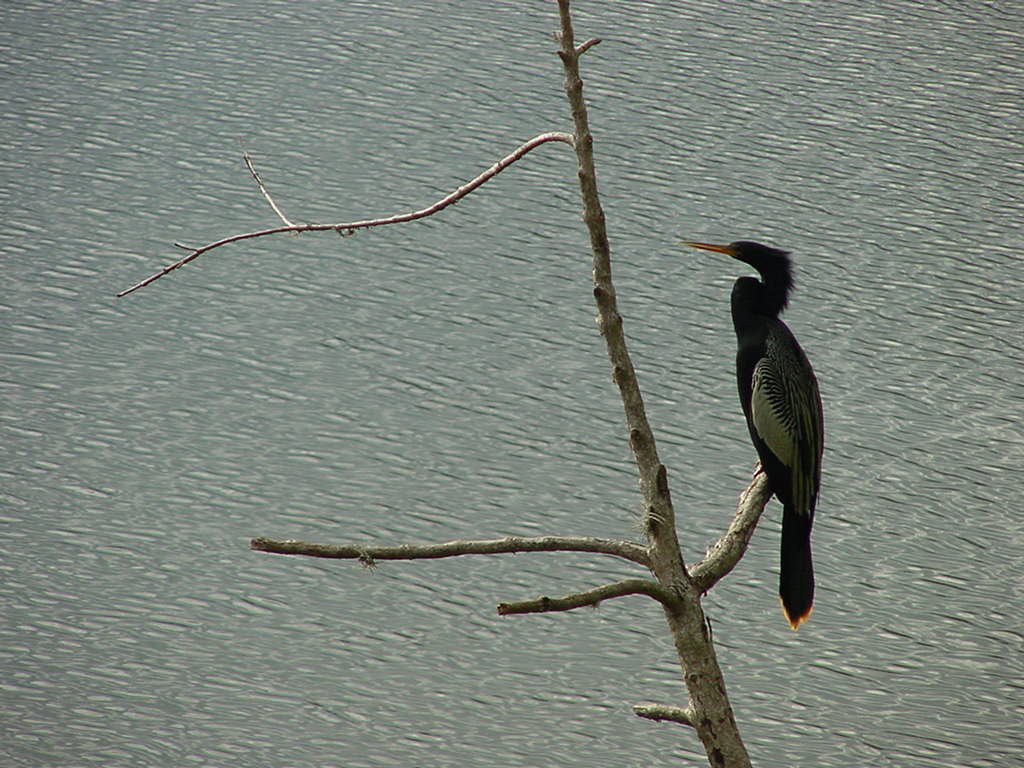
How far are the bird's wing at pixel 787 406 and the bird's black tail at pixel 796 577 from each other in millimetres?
273

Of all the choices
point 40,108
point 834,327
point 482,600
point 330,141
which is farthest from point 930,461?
point 40,108

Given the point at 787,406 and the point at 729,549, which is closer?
the point at 729,549

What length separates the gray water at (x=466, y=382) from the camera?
20.7ft

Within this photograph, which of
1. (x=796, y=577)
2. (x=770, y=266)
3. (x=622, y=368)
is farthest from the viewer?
(x=770, y=266)

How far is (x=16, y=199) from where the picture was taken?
10430 mm

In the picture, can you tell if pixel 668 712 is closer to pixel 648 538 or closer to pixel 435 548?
pixel 648 538

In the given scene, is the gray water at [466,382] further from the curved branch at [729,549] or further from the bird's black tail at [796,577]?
the curved branch at [729,549]

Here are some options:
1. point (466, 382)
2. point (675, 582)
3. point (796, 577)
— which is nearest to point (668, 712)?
point (675, 582)

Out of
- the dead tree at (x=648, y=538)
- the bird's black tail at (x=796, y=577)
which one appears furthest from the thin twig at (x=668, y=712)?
the bird's black tail at (x=796, y=577)

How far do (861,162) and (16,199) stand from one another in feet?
22.1

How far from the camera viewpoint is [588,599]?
96.9 inches

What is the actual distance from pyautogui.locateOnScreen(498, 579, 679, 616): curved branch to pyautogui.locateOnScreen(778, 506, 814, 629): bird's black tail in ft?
4.31

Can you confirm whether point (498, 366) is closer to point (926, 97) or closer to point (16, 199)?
point (16, 199)

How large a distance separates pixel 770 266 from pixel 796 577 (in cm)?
97
